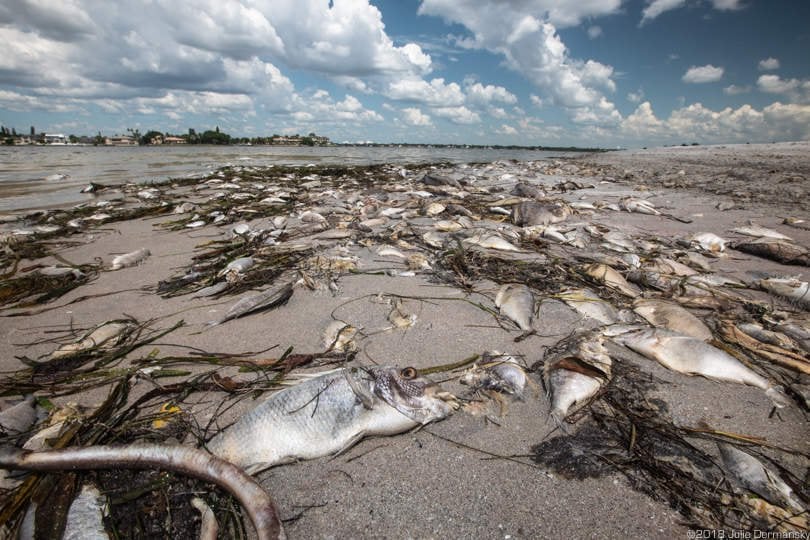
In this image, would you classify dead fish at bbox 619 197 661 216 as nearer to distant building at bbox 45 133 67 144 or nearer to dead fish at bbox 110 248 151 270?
dead fish at bbox 110 248 151 270

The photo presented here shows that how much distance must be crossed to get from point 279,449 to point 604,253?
14.3 feet

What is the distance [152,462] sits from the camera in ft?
4.76

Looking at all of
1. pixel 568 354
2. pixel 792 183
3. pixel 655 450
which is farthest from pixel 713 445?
pixel 792 183

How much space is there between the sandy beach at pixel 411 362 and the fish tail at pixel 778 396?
0.04 m

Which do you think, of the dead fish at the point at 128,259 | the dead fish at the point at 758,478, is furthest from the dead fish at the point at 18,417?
the dead fish at the point at 758,478

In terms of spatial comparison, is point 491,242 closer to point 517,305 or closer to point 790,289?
point 517,305

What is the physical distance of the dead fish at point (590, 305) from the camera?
2857 millimetres

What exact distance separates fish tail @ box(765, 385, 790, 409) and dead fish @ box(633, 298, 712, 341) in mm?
488

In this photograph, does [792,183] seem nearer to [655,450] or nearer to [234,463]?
[655,450]

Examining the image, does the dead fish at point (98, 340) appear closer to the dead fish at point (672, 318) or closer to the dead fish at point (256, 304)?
the dead fish at point (256, 304)

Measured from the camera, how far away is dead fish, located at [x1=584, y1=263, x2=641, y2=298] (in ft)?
10.9

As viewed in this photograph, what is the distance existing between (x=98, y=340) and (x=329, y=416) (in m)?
2.07

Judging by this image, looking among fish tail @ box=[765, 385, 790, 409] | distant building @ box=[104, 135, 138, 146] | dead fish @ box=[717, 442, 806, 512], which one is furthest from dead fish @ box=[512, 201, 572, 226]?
distant building @ box=[104, 135, 138, 146]

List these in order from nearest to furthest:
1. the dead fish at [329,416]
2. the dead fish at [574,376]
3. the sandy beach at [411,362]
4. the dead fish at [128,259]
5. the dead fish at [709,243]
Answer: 1. the sandy beach at [411,362]
2. the dead fish at [329,416]
3. the dead fish at [574,376]
4. the dead fish at [128,259]
5. the dead fish at [709,243]
